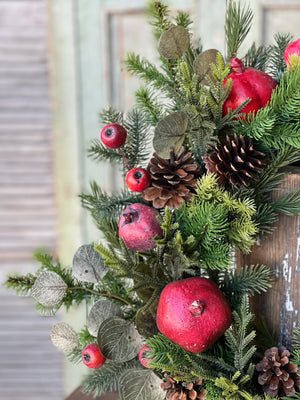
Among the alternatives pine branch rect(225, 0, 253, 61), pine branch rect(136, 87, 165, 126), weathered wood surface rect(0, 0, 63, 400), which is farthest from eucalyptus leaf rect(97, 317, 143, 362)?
weathered wood surface rect(0, 0, 63, 400)

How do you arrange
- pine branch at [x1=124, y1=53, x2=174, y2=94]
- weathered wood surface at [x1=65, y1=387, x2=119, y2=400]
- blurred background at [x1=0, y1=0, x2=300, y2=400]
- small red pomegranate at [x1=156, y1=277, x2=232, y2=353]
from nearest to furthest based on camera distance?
small red pomegranate at [x1=156, y1=277, x2=232, y2=353], pine branch at [x1=124, y1=53, x2=174, y2=94], weathered wood surface at [x1=65, y1=387, x2=119, y2=400], blurred background at [x1=0, y1=0, x2=300, y2=400]

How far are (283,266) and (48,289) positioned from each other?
280 millimetres

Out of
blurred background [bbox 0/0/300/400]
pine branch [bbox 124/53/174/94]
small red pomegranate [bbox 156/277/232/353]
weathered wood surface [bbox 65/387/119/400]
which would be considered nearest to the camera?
small red pomegranate [bbox 156/277/232/353]

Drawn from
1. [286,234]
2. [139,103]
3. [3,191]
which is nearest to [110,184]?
[3,191]

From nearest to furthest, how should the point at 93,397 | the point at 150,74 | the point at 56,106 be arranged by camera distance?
1. the point at 150,74
2. the point at 93,397
3. the point at 56,106

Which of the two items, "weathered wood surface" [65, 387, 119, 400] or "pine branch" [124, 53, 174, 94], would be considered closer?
"pine branch" [124, 53, 174, 94]

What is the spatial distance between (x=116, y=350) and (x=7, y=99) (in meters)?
1.33

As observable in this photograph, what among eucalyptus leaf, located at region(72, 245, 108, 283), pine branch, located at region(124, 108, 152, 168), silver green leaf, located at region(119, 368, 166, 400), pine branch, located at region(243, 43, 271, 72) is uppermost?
pine branch, located at region(243, 43, 271, 72)

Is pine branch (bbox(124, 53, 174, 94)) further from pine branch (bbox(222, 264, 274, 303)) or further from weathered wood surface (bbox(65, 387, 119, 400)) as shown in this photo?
weathered wood surface (bbox(65, 387, 119, 400))

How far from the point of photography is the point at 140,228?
479 millimetres

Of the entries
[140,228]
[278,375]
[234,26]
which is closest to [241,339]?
[278,375]

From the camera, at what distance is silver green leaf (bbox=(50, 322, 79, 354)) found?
532mm

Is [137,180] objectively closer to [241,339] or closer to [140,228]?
[140,228]

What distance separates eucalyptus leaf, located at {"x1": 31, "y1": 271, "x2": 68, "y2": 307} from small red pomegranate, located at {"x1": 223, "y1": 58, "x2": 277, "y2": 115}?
0.94 ft
